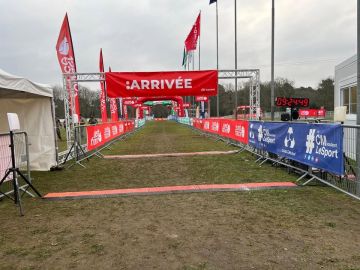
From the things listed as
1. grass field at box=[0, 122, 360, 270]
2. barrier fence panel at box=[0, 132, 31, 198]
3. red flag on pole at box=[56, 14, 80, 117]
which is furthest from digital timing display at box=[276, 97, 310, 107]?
barrier fence panel at box=[0, 132, 31, 198]

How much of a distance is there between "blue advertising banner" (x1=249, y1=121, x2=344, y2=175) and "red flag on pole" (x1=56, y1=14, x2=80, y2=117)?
8.45m

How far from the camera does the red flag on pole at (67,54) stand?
46.6 feet

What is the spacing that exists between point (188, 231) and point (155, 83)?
977 cm

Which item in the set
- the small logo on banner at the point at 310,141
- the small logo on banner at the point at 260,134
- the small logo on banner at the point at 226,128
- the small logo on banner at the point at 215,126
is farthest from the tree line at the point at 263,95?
the small logo on banner at the point at 310,141

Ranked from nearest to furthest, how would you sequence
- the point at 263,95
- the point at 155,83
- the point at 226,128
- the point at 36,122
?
the point at 36,122 → the point at 155,83 → the point at 226,128 → the point at 263,95

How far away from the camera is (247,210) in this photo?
18.7 feet

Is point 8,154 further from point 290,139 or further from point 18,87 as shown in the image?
point 290,139

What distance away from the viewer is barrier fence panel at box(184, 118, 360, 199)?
650 cm

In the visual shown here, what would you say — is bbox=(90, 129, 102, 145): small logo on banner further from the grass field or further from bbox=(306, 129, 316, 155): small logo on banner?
bbox=(306, 129, 316, 155): small logo on banner

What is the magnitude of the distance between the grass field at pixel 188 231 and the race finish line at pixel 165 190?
0.31 metres

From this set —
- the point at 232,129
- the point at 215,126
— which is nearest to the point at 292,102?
the point at 232,129

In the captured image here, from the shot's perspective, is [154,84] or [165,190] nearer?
[165,190]

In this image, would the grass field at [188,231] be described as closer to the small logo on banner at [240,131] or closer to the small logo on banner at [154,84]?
the small logo on banner at [154,84]

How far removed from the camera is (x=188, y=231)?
475 cm
